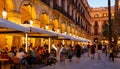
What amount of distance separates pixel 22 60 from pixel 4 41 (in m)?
5.94

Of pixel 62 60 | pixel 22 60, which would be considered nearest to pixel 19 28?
pixel 22 60

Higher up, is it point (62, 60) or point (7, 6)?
point (7, 6)

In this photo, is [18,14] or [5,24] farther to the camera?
[18,14]

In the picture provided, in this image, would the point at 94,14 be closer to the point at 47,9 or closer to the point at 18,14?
the point at 47,9

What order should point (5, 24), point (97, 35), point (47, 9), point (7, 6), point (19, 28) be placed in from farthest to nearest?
point (97, 35)
point (47, 9)
point (7, 6)
point (19, 28)
point (5, 24)

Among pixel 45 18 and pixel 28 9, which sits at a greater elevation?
pixel 28 9

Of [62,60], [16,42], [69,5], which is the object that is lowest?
[62,60]

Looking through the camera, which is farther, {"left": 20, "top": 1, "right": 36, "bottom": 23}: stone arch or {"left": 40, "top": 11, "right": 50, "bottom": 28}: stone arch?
{"left": 40, "top": 11, "right": 50, "bottom": 28}: stone arch

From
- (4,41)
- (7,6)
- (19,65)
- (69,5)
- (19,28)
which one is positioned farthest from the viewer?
(69,5)

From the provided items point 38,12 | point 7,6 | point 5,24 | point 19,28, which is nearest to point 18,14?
point 7,6

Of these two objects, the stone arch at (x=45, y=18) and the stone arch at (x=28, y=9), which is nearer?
the stone arch at (x=28, y=9)

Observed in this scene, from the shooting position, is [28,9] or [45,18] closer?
[28,9]

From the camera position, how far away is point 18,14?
1911cm

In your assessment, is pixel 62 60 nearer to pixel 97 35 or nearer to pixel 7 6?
pixel 7 6
